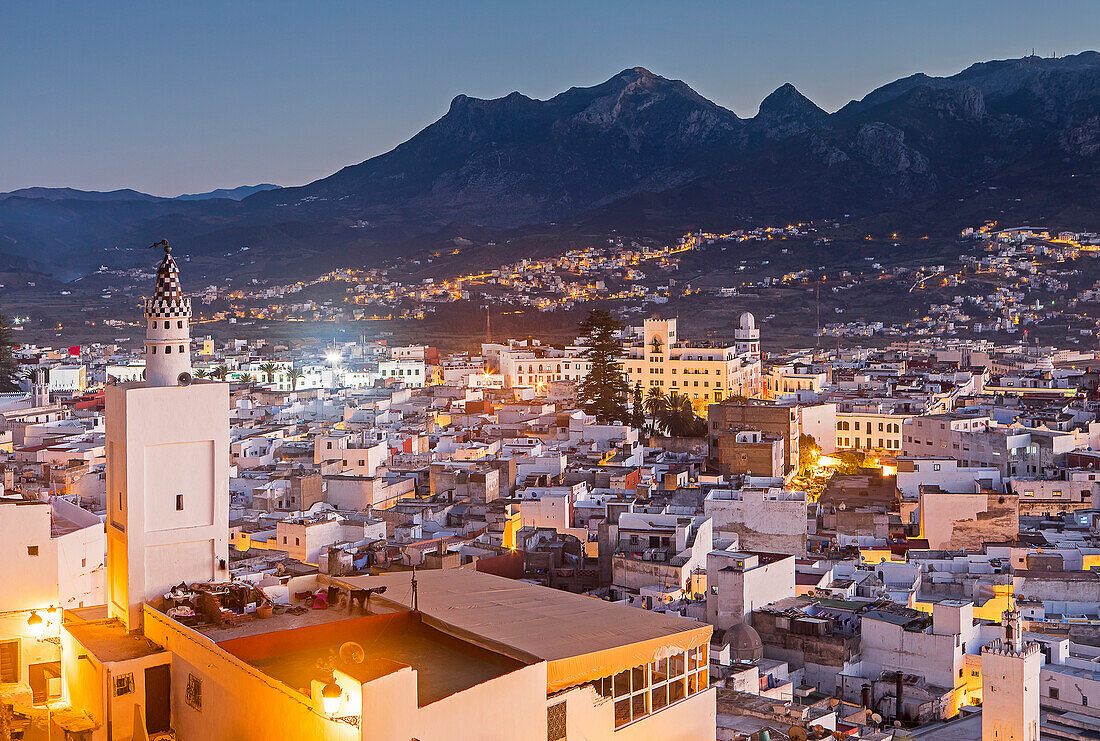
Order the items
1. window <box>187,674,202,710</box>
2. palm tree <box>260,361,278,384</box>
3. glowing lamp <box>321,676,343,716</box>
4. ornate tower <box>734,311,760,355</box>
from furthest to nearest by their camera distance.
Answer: ornate tower <box>734,311,760,355</box>
palm tree <box>260,361,278,384</box>
window <box>187,674,202,710</box>
glowing lamp <box>321,676,343,716</box>

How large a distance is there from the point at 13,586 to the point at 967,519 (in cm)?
1524

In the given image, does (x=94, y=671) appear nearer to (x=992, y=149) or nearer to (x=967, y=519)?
(x=967, y=519)

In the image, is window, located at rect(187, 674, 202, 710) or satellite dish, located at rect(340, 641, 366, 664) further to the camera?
window, located at rect(187, 674, 202, 710)

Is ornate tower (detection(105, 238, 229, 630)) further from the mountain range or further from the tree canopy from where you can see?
the mountain range

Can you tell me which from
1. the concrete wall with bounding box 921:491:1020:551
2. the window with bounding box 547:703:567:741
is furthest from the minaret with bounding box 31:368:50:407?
the window with bounding box 547:703:567:741

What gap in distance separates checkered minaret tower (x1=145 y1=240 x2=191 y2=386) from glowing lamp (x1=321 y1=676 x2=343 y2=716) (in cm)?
310

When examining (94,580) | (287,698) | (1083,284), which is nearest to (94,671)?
(287,698)

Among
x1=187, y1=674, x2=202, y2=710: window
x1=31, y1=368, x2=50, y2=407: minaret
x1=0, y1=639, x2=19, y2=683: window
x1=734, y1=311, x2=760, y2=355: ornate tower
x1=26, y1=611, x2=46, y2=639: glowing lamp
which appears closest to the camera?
x1=187, y1=674, x2=202, y2=710: window

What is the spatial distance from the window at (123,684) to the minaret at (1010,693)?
787 cm

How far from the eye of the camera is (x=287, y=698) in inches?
233

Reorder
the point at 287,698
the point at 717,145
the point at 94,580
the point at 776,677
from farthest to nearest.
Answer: the point at 717,145 → the point at 776,677 → the point at 94,580 → the point at 287,698

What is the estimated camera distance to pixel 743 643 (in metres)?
13.1

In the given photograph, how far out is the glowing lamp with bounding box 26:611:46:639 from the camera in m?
8.64

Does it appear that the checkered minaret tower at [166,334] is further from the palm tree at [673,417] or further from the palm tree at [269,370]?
the palm tree at [269,370]
